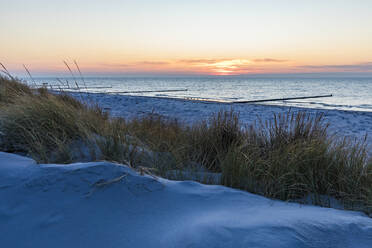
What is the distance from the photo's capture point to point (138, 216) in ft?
4.98

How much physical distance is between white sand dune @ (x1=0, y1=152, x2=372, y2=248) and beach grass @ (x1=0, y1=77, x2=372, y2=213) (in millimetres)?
Result: 315

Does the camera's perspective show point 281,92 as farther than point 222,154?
Yes

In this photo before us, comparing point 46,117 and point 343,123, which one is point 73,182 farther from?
point 343,123

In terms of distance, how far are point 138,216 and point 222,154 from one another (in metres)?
1.92

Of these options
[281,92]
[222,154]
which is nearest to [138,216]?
Result: [222,154]

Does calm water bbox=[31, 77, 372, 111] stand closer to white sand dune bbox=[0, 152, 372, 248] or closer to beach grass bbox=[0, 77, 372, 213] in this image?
beach grass bbox=[0, 77, 372, 213]

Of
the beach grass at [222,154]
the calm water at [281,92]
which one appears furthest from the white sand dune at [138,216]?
the calm water at [281,92]

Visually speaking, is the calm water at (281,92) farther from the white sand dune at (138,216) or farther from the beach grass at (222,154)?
the white sand dune at (138,216)

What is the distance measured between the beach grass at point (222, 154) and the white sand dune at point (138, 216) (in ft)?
1.03

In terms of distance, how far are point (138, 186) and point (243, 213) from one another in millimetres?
690

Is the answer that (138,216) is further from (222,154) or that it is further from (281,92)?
(281,92)

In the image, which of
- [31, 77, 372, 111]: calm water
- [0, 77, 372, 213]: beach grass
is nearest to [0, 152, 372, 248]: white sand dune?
[0, 77, 372, 213]: beach grass

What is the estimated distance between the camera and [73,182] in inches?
69.7

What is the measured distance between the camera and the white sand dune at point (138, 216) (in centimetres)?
128
